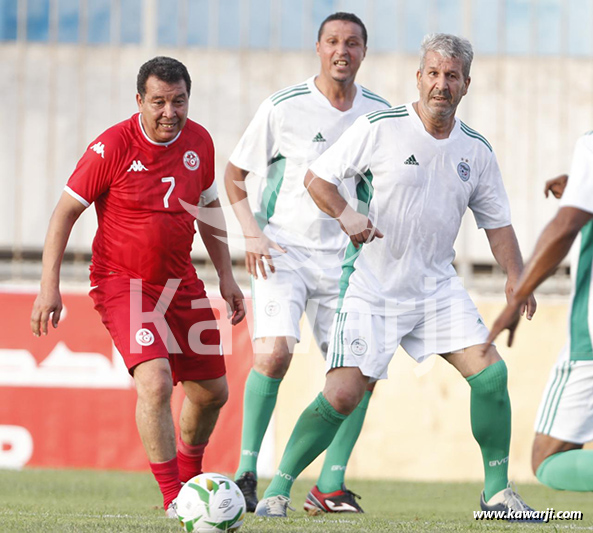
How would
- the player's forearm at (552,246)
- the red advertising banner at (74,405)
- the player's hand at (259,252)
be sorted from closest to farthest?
1. the player's forearm at (552,246)
2. the player's hand at (259,252)
3. the red advertising banner at (74,405)

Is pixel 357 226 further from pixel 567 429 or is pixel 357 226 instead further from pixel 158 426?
pixel 567 429

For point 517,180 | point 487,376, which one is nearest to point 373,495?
point 487,376

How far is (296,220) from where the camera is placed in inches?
251

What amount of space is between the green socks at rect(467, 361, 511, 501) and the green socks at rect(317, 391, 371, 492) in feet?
3.26

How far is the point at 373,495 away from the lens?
822cm

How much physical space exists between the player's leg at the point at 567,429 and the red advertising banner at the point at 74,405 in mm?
6218

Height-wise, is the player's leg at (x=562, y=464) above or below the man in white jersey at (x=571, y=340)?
below

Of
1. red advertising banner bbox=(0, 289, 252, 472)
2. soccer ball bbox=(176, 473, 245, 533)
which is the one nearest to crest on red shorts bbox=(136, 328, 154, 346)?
soccer ball bbox=(176, 473, 245, 533)

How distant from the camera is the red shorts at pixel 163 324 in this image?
5238 mm

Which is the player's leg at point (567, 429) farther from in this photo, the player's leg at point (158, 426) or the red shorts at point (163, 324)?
the red shorts at point (163, 324)

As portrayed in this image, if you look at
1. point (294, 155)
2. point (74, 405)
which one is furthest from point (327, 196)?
point (74, 405)

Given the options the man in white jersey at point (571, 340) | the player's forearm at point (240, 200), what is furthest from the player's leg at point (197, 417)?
the man in white jersey at point (571, 340)

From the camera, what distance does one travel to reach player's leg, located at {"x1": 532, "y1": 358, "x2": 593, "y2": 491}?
3902 mm

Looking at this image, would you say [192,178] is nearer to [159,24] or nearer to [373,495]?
[373,495]
